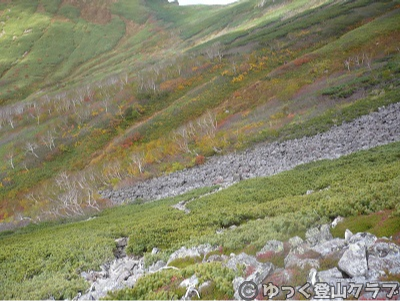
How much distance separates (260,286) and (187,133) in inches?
1704

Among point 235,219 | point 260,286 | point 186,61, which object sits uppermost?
point 186,61

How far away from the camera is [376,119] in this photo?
29656 mm

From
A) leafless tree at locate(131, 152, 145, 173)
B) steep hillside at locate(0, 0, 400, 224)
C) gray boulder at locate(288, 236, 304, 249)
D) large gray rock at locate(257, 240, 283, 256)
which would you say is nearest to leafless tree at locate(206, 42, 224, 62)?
steep hillside at locate(0, 0, 400, 224)

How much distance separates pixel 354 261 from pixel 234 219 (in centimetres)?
972

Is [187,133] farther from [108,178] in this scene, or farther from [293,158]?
[293,158]

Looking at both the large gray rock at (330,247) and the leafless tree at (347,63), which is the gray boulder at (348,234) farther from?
the leafless tree at (347,63)

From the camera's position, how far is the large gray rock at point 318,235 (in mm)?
10633

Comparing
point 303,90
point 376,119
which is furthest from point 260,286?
point 303,90

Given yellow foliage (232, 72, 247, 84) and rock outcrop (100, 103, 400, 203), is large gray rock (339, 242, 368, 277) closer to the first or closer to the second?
rock outcrop (100, 103, 400, 203)

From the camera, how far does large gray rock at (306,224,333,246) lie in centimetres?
1063

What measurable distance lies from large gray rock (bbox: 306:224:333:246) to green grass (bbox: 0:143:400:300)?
939 millimetres

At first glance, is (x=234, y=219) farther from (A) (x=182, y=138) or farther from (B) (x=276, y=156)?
(A) (x=182, y=138)

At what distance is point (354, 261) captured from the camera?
770 centimetres

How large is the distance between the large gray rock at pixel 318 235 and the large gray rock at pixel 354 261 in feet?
7.93
